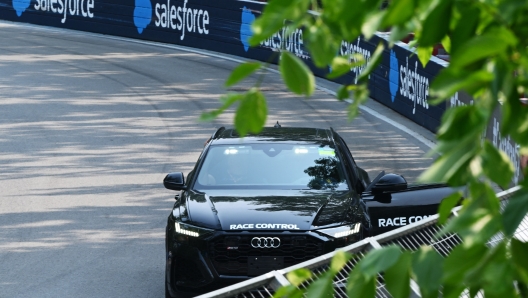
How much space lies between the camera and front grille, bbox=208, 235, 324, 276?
777cm

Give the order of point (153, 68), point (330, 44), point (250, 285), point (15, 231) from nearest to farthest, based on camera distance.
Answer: point (330, 44) < point (250, 285) < point (15, 231) < point (153, 68)

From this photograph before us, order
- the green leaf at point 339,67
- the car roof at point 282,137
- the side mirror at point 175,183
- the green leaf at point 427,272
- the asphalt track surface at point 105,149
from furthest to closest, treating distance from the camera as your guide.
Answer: the asphalt track surface at point 105,149 → the car roof at point 282,137 → the side mirror at point 175,183 → the green leaf at point 339,67 → the green leaf at point 427,272

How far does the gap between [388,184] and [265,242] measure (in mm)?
1422

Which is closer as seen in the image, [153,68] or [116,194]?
[116,194]

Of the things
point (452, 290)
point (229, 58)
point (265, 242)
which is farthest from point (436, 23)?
point (229, 58)

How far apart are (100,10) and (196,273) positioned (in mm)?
25730

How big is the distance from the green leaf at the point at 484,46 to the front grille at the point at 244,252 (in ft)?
20.8

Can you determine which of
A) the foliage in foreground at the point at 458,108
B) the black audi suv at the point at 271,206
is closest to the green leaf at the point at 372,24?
the foliage in foreground at the point at 458,108

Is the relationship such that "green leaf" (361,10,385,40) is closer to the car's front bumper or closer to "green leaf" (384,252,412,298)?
"green leaf" (384,252,412,298)

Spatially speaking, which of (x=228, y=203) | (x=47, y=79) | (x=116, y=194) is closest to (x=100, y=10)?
(x=47, y=79)

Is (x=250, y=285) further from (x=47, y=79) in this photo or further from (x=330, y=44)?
(x=47, y=79)

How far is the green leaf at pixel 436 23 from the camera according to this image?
Result: 1.63 metres

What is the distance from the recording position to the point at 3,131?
17.3 metres

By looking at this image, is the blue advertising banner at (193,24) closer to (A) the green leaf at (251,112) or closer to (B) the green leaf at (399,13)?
(A) the green leaf at (251,112)
